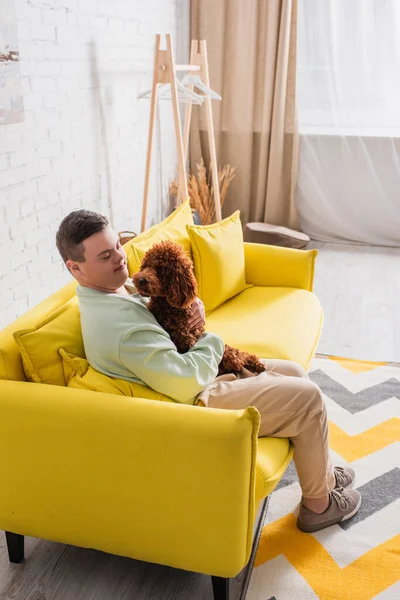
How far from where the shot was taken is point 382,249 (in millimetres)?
4684

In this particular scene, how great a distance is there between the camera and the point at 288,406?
1766 millimetres

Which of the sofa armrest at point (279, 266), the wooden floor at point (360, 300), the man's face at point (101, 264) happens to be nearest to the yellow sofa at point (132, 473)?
the man's face at point (101, 264)

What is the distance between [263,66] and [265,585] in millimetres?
3733

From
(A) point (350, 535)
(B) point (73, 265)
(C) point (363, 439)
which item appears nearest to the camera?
(B) point (73, 265)

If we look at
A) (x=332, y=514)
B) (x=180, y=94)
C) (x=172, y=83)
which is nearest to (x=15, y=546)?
(x=332, y=514)

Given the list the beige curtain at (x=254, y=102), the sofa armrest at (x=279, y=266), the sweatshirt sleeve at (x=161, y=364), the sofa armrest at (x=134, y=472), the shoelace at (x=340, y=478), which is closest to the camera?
the sofa armrest at (x=134, y=472)

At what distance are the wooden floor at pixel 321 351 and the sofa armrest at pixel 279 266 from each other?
475mm

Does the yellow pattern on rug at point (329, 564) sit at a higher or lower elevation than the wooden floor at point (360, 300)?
lower

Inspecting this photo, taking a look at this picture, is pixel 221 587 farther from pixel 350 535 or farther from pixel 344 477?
pixel 344 477

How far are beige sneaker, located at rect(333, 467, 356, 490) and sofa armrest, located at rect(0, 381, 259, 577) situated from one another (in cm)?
59

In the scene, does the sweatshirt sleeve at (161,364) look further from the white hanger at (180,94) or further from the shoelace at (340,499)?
the white hanger at (180,94)

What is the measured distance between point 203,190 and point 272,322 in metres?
2.25

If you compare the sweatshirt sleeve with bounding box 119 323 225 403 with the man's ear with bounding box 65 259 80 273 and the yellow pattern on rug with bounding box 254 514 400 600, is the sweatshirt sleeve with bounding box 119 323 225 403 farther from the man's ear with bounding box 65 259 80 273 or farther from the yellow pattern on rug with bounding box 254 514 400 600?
the yellow pattern on rug with bounding box 254 514 400 600

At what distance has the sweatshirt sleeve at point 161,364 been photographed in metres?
1.58
